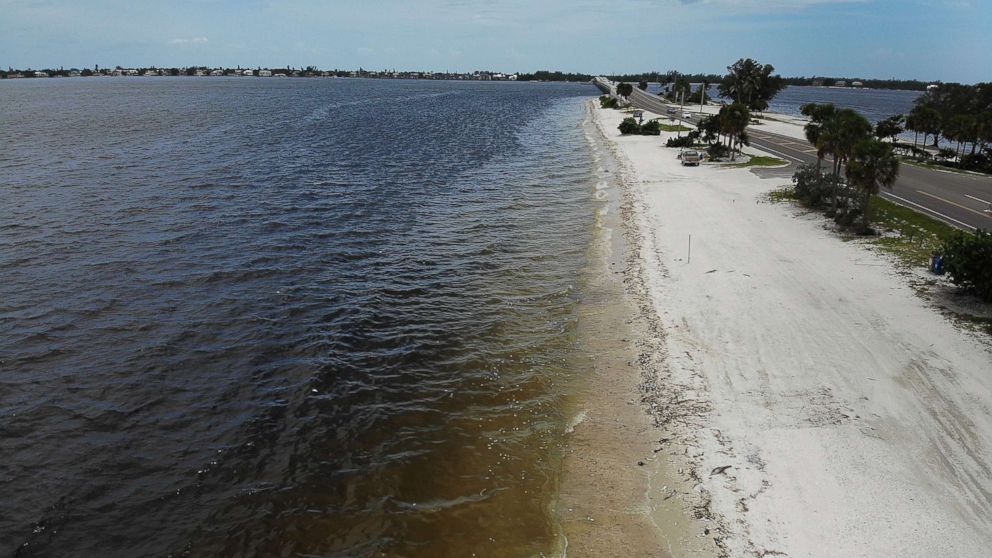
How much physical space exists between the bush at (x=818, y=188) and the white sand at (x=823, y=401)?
833 cm

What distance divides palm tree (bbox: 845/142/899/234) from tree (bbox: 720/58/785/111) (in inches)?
3889

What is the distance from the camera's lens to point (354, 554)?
46.9ft

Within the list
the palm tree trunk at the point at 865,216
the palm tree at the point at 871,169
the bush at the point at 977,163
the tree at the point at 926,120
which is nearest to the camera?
the palm tree at the point at 871,169

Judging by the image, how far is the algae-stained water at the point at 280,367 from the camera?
1545 centimetres

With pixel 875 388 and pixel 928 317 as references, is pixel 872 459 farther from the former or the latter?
pixel 928 317

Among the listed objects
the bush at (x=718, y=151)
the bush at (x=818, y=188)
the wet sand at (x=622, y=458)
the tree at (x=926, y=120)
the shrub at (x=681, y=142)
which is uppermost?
the tree at (x=926, y=120)

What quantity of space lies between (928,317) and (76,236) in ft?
149

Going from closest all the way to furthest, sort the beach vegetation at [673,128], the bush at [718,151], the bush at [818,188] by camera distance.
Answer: the bush at [818,188], the bush at [718,151], the beach vegetation at [673,128]

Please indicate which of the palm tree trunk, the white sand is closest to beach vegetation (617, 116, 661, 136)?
the palm tree trunk

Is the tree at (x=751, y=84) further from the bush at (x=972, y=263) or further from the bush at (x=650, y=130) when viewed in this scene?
the bush at (x=972, y=263)

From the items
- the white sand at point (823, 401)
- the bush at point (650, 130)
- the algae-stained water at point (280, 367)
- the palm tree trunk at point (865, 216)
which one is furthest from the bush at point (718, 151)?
the white sand at point (823, 401)

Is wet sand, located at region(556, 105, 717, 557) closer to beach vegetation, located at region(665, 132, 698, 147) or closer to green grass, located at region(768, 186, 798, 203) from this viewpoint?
green grass, located at region(768, 186, 798, 203)

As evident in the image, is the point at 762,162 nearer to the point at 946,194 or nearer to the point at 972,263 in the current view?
the point at 946,194

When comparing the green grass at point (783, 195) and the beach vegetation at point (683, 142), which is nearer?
the green grass at point (783, 195)
